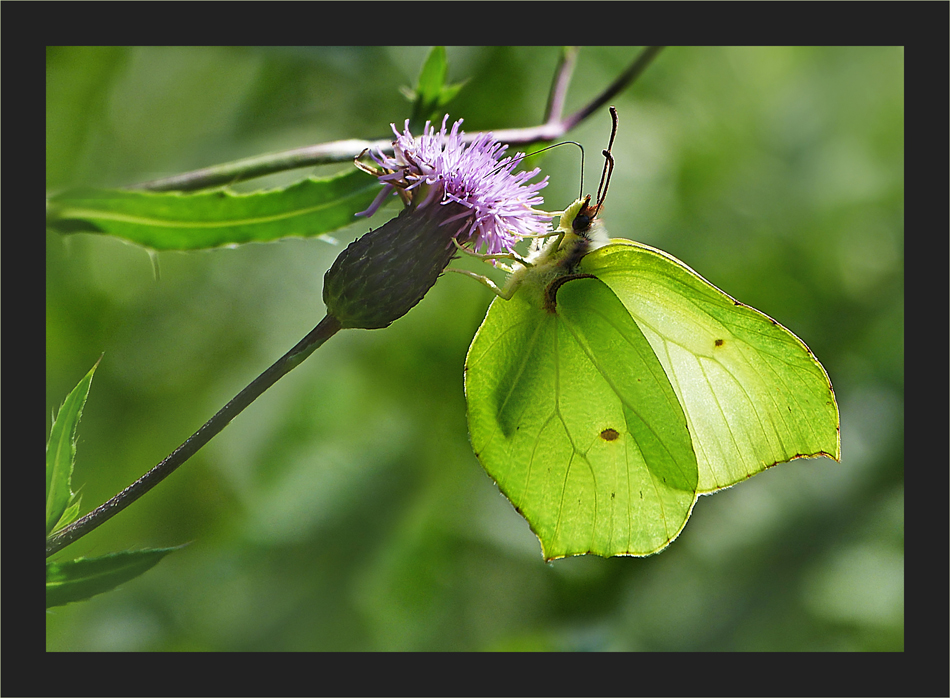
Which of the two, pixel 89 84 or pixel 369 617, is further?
pixel 369 617

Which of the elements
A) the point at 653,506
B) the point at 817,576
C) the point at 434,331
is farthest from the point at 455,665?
the point at 817,576

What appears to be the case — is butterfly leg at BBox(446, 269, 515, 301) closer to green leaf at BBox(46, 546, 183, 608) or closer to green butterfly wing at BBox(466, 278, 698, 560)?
green butterfly wing at BBox(466, 278, 698, 560)

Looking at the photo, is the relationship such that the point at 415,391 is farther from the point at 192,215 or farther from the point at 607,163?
the point at 192,215

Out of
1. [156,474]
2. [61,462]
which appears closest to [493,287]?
[156,474]

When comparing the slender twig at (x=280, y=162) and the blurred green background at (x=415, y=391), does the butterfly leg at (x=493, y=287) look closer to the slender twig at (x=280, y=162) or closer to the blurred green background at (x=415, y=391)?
the slender twig at (x=280, y=162)

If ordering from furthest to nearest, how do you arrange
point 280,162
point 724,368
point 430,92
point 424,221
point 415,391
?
point 415,391 → point 724,368 → point 430,92 → point 424,221 → point 280,162

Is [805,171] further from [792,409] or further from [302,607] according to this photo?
[302,607]
